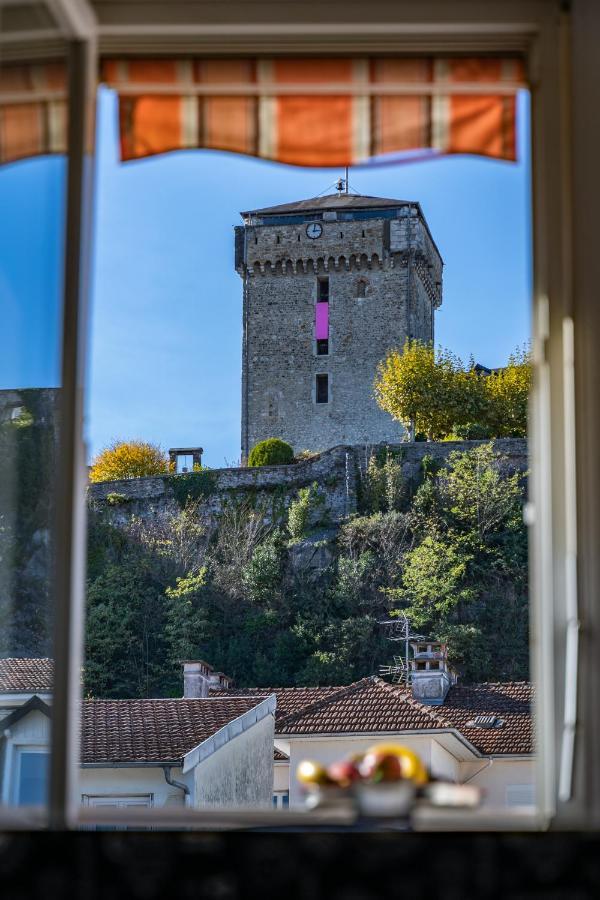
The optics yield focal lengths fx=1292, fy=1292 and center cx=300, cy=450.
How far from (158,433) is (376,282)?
759 cm

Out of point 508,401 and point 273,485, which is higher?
point 508,401

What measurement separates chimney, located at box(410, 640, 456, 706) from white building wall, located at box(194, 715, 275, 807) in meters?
4.63

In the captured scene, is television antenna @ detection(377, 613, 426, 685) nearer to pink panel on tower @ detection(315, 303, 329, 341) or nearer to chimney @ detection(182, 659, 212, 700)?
chimney @ detection(182, 659, 212, 700)

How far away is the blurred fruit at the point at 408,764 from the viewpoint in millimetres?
1511

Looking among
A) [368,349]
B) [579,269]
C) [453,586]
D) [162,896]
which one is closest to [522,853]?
[162,896]

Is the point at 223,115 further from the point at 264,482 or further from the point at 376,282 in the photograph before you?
the point at 376,282

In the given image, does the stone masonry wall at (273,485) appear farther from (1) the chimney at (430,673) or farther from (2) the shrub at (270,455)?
(1) the chimney at (430,673)

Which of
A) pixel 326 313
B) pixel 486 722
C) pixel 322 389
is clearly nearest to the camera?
pixel 486 722

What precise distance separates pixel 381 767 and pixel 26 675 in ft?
2.88

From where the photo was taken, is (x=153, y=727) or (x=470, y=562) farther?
(x=470, y=562)

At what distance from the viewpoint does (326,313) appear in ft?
113

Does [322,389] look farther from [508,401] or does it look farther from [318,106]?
[318,106]

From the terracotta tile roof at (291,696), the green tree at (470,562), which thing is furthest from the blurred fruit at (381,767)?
the green tree at (470,562)

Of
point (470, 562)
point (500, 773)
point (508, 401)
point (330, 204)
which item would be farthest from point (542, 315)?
point (330, 204)
